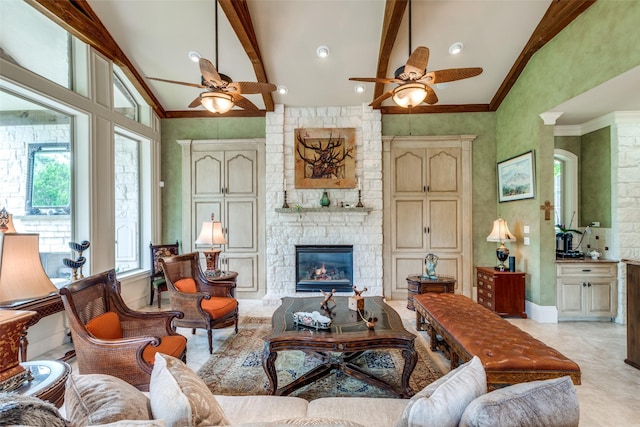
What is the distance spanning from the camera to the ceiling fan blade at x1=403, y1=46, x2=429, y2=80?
2.59 m

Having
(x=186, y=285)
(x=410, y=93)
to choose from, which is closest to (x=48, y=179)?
(x=186, y=285)

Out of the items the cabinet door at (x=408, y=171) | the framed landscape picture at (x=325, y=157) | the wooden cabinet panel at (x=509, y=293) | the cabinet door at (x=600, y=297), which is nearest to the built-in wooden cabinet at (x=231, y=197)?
the framed landscape picture at (x=325, y=157)

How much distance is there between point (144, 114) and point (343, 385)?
5.12 m

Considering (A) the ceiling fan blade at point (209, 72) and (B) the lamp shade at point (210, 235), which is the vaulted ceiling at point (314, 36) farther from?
(B) the lamp shade at point (210, 235)

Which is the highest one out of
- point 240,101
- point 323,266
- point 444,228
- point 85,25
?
point 85,25

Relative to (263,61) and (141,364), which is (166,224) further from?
(141,364)

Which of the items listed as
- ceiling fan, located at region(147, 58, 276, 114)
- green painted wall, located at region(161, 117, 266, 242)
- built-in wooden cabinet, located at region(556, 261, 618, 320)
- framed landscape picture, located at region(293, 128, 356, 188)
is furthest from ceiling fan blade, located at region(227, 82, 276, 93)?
built-in wooden cabinet, located at region(556, 261, 618, 320)

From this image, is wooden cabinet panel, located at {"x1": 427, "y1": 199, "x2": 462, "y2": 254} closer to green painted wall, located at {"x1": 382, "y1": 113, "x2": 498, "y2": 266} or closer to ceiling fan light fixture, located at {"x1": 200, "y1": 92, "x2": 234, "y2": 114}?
green painted wall, located at {"x1": 382, "y1": 113, "x2": 498, "y2": 266}

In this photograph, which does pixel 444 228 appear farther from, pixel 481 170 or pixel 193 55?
pixel 193 55

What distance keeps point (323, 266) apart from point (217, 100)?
3.20 m

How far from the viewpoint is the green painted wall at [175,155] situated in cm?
554

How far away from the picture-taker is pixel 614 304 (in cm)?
405

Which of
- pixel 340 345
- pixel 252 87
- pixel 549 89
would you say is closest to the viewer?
pixel 340 345

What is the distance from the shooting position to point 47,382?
57.3 inches
